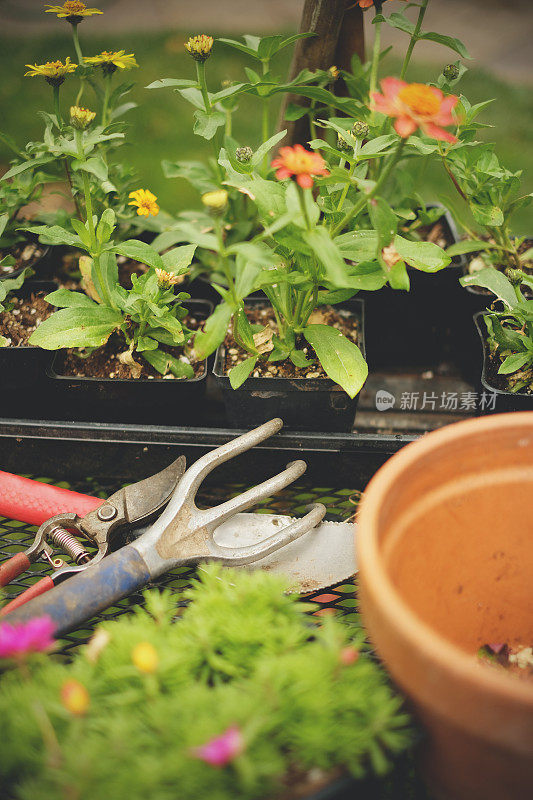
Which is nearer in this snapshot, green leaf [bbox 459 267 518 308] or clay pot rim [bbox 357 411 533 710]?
clay pot rim [bbox 357 411 533 710]

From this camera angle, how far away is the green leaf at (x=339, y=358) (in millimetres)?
911

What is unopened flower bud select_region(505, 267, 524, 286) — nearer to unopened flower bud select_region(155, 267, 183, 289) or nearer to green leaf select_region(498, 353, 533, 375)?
green leaf select_region(498, 353, 533, 375)

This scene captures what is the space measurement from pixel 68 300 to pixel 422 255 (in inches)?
22.1

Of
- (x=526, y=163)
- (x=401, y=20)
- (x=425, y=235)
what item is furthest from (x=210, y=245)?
(x=526, y=163)

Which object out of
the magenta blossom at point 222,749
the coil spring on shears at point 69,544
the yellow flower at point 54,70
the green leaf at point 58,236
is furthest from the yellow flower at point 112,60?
the magenta blossom at point 222,749

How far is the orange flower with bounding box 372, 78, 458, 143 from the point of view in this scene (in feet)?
2.08

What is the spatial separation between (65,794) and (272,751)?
17 cm

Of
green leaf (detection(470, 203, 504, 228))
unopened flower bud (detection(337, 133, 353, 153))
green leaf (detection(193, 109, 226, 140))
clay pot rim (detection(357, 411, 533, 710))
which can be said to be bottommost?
clay pot rim (detection(357, 411, 533, 710))

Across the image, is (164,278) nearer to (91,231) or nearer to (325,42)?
(91,231)

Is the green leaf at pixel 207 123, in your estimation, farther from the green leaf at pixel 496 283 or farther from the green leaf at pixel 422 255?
the green leaf at pixel 496 283

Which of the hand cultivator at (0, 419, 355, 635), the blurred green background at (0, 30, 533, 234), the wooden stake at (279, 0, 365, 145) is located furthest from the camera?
the blurred green background at (0, 30, 533, 234)

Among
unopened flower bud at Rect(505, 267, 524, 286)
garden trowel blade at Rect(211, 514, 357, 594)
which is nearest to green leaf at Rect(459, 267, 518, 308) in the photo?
unopened flower bud at Rect(505, 267, 524, 286)

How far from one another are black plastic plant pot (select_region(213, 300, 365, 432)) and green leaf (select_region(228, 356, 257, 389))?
3 centimetres

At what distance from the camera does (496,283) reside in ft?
3.24
